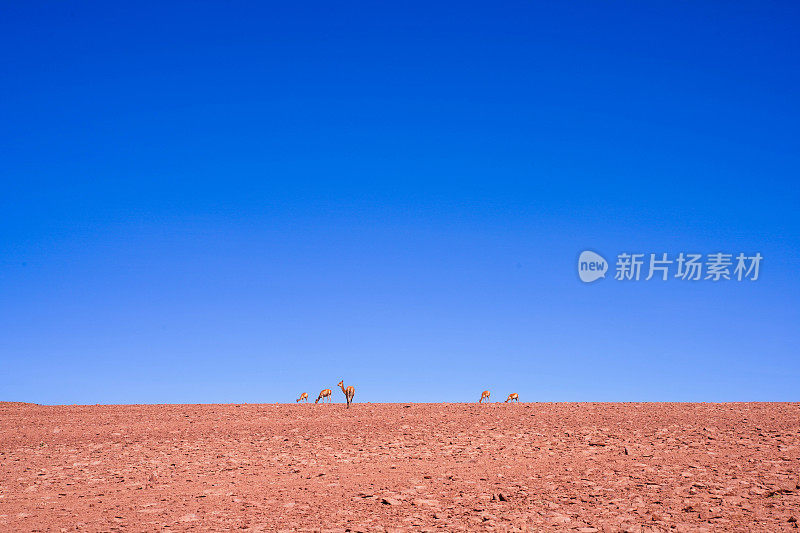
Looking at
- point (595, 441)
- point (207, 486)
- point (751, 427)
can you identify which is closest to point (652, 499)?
point (595, 441)

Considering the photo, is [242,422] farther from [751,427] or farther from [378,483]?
[751,427]

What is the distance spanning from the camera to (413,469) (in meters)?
16.4

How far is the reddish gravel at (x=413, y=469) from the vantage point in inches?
493

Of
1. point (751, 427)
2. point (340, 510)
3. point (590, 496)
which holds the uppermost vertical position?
point (751, 427)

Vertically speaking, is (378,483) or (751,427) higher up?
(751,427)

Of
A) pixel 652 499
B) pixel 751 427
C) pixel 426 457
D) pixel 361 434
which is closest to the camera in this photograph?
pixel 652 499

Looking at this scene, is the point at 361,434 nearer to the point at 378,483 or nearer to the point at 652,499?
the point at 378,483

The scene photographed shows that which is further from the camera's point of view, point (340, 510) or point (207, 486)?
point (207, 486)

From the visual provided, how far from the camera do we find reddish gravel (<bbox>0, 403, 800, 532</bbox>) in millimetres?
12516

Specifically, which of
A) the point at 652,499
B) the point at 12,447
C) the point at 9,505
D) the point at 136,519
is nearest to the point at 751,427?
the point at 652,499

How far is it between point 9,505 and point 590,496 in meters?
12.9

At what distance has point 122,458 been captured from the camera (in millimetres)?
19531

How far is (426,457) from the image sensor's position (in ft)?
58.4

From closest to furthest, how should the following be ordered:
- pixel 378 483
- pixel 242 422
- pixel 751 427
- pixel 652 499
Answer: pixel 652 499
pixel 378 483
pixel 751 427
pixel 242 422
